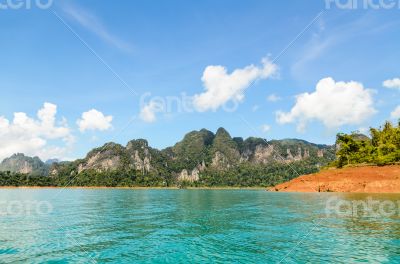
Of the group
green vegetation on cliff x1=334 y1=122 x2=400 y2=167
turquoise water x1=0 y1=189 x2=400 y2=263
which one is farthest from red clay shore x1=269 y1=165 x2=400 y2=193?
turquoise water x1=0 y1=189 x2=400 y2=263

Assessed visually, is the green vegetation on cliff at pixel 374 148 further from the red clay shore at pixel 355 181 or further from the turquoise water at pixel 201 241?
the turquoise water at pixel 201 241

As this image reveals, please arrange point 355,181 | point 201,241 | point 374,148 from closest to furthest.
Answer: point 201,241 < point 355,181 < point 374,148

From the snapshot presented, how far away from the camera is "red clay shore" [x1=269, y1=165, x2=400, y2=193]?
101 meters

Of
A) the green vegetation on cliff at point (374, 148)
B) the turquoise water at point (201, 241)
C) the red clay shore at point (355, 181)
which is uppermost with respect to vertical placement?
the green vegetation on cliff at point (374, 148)

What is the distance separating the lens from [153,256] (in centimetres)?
2228

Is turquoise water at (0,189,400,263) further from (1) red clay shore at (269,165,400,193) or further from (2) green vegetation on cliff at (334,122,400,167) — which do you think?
(2) green vegetation on cliff at (334,122,400,167)

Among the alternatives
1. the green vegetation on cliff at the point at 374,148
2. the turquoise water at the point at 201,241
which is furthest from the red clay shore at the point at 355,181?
the turquoise water at the point at 201,241

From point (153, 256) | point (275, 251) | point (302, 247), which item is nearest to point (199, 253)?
point (153, 256)

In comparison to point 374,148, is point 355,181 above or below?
below

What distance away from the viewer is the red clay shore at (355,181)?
331 ft

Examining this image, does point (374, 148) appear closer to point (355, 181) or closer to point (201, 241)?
point (355, 181)

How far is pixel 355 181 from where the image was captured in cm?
10831

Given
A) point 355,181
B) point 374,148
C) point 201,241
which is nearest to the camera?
point 201,241

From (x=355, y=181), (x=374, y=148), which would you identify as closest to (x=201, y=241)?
(x=355, y=181)
